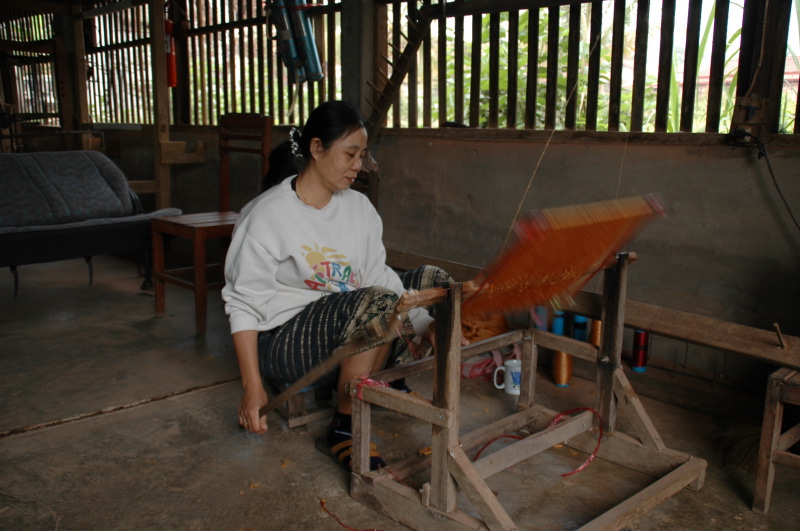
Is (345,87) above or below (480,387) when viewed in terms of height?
above

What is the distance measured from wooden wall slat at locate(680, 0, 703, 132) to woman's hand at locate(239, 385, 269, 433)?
2.02 metres

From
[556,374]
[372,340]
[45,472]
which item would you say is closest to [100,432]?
[45,472]

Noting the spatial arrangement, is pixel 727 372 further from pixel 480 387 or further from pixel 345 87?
pixel 345 87

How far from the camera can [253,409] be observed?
191 centimetres

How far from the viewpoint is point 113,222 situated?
4.12m

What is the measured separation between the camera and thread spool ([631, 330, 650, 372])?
2.95 m

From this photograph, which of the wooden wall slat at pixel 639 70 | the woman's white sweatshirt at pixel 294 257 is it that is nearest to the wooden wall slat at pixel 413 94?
the wooden wall slat at pixel 639 70

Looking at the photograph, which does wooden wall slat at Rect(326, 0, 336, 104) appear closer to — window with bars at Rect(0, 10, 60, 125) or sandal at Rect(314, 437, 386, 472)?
sandal at Rect(314, 437, 386, 472)

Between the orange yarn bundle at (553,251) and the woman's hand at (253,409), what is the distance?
2.06ft

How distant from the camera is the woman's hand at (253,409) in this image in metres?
1.90

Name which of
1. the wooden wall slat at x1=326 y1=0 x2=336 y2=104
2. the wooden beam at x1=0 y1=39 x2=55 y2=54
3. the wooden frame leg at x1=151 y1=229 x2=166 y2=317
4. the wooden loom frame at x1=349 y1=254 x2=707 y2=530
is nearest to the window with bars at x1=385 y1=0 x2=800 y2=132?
the wooden wall slat at x1=326 y1=0 x2=336 y2=104

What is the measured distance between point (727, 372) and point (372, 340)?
1770 mm

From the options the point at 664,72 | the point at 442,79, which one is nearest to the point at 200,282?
the point at 442,79

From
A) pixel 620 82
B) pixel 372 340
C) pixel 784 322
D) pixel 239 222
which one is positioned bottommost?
pixel 784 322
